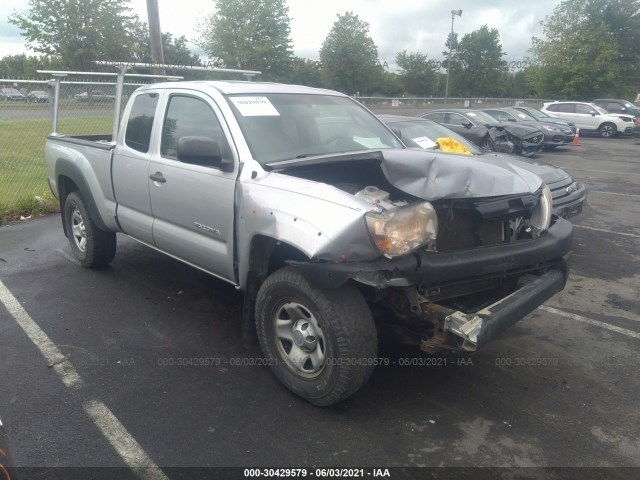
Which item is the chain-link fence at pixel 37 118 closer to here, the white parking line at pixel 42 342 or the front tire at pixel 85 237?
the front tire at pixel 85 237

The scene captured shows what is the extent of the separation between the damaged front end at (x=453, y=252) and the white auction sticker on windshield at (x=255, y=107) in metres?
0.79

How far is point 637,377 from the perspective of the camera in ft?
12.0

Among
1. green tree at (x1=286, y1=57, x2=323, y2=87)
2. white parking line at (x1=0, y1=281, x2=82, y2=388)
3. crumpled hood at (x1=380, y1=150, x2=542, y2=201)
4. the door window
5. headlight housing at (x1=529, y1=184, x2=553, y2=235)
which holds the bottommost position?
white parking line at (x1=0, y1=281, x2=82, y2=388)

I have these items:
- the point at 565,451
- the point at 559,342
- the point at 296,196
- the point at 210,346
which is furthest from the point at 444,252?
the point at 210,346

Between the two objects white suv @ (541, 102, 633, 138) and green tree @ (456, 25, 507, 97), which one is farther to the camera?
green tree @ (456, 25, 507, 97)

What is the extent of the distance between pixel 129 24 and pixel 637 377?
4364cm

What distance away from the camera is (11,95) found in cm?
763

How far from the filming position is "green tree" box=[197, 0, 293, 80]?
40.8 m

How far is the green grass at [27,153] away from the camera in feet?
26.5

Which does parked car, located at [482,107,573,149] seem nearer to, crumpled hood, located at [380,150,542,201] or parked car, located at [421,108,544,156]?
parked car, located at [421,108,544,156]

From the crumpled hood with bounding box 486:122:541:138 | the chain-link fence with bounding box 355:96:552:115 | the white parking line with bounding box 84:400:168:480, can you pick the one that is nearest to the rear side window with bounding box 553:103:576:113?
the chain-link fence with bounding box 355:96:552:115

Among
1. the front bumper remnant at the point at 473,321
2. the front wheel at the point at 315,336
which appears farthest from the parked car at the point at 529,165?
the front wheel at the point at 315,336

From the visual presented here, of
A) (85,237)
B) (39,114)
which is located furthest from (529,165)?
(39,114)

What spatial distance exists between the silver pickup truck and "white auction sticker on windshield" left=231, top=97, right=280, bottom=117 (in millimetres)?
13
